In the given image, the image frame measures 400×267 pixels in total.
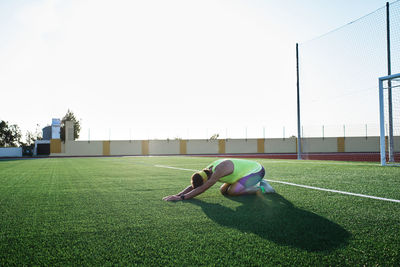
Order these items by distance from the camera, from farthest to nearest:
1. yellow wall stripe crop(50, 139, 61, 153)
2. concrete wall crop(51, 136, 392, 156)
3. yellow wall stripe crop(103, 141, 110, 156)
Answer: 1. yellow wall stripe crop(103, 141, 110, 156)
2. concrete wall crop(51, 136, 392, 156)
3. yellow wall stripe crop(50, 139, 61, 153)

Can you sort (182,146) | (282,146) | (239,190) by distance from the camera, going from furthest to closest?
1. (182,146)
2. (282,146)
3. (239,190)

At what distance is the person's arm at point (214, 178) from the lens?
4.11 m

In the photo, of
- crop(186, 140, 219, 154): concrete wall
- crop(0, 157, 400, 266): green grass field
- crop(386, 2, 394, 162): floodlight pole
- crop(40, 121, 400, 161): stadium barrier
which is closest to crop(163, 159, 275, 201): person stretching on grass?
crop(0, 157, 400, 266): green grass field

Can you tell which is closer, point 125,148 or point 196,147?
point 125,148

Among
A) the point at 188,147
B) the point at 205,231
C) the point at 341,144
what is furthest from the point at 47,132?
the point at 205,231

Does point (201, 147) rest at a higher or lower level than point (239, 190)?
higher

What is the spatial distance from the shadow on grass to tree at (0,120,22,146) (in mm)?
79804

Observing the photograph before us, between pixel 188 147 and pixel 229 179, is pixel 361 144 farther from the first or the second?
pixel 229 179

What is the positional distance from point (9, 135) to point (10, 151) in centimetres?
3569

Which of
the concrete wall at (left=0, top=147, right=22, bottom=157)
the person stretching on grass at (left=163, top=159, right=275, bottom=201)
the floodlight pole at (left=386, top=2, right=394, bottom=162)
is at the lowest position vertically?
the concrete wall at (left=0, top=147, right=22, bottom=157)

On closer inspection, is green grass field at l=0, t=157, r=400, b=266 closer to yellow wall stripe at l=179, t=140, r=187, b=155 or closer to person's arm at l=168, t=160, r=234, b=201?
person's arm at l=168, t=160, r=234, b=201

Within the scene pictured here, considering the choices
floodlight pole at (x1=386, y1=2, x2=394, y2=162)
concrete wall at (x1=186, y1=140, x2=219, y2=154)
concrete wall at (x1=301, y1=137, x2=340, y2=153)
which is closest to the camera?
floodlight pole at (x1=386, y1=2, x2=394, y2=162)

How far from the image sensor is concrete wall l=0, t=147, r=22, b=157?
40.3 m

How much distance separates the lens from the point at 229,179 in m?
4.45
